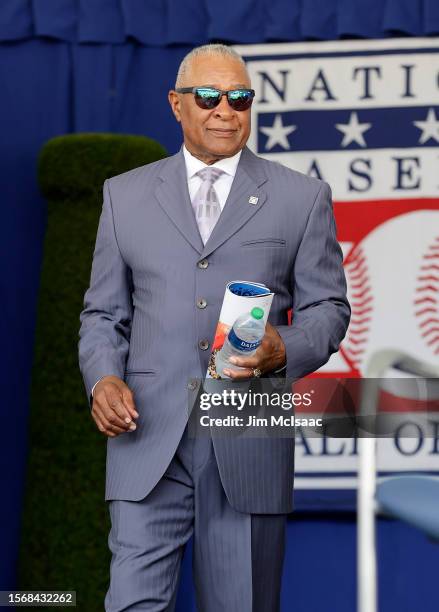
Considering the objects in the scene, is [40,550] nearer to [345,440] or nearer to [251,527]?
[345,440]

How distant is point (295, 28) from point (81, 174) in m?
1.06

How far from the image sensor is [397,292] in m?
5.07

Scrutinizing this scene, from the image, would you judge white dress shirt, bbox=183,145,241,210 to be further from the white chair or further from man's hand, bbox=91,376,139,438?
the white chair

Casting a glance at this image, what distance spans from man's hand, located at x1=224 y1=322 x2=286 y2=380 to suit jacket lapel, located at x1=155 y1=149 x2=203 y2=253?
310mm

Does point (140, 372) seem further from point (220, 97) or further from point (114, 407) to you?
point (220, 97)

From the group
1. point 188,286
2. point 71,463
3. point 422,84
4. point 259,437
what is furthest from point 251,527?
point 422,84

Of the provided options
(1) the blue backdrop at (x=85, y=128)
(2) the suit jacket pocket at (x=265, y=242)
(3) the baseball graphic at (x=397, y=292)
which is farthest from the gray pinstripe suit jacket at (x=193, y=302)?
(1) the blue backdrop at (x=85, y=128)

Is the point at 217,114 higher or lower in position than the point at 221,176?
higher

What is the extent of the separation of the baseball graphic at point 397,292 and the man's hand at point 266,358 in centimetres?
224

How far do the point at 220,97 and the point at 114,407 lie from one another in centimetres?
75

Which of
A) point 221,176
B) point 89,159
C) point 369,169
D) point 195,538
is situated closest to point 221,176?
point 221,176

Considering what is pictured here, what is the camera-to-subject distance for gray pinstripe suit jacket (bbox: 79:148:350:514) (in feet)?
9.64

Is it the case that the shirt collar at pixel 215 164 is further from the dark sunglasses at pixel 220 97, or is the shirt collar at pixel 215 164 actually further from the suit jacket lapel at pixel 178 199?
the dark sunglasses at pixel 220 97

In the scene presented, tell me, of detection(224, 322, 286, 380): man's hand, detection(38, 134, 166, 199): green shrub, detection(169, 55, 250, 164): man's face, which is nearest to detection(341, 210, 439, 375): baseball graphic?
detection(38, 134, 166, 199): green shrub
